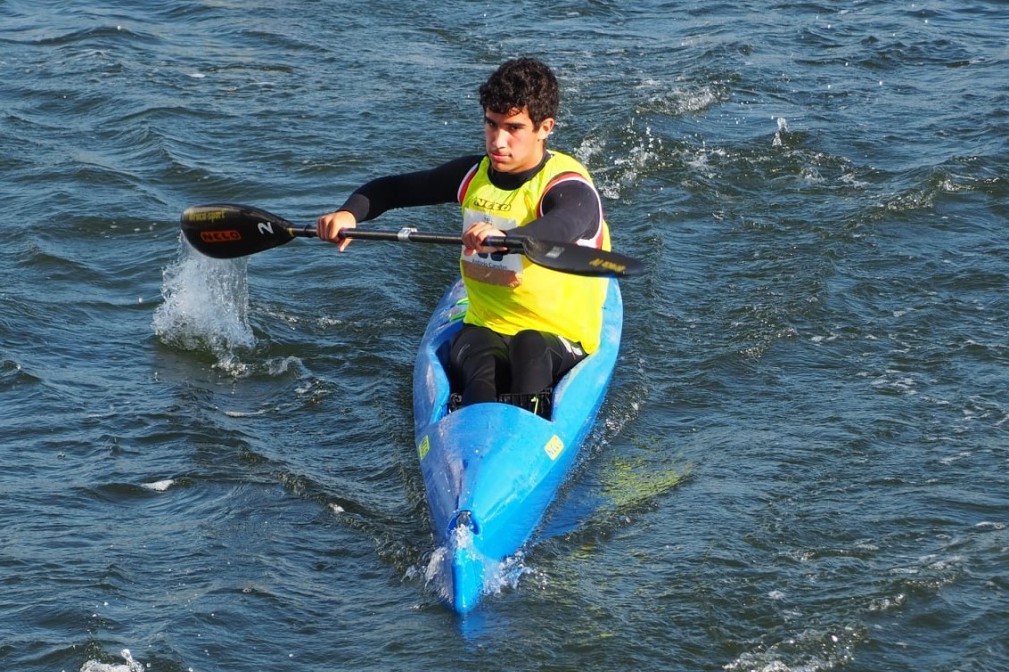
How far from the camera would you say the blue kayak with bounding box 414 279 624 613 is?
16.8 ft

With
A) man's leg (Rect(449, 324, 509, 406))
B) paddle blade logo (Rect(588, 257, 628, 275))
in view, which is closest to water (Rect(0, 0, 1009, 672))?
man's leg (Rect(449, 324, 509, 406))

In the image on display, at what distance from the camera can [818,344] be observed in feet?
23.9

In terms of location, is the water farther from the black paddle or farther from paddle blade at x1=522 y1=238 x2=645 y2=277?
paddle blade at x1=522 y1=238 x2=645 y2=277

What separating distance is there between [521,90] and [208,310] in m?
2.70

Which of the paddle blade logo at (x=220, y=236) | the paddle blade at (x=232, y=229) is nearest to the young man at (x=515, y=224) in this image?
the paddle blade at (x=232, y=229)

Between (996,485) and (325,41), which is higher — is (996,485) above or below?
below

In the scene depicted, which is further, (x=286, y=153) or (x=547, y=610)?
(x=286, y=153)

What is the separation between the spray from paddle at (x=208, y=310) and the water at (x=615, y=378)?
0.02m

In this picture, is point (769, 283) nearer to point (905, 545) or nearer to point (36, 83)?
point (905, 545)

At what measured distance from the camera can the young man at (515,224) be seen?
5711 millimetres

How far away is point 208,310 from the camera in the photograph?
24.8 feet

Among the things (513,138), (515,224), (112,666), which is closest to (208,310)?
(515,224)

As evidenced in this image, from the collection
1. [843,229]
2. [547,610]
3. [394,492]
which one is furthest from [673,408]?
[843,229]

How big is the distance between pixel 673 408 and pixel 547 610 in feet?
6.45
